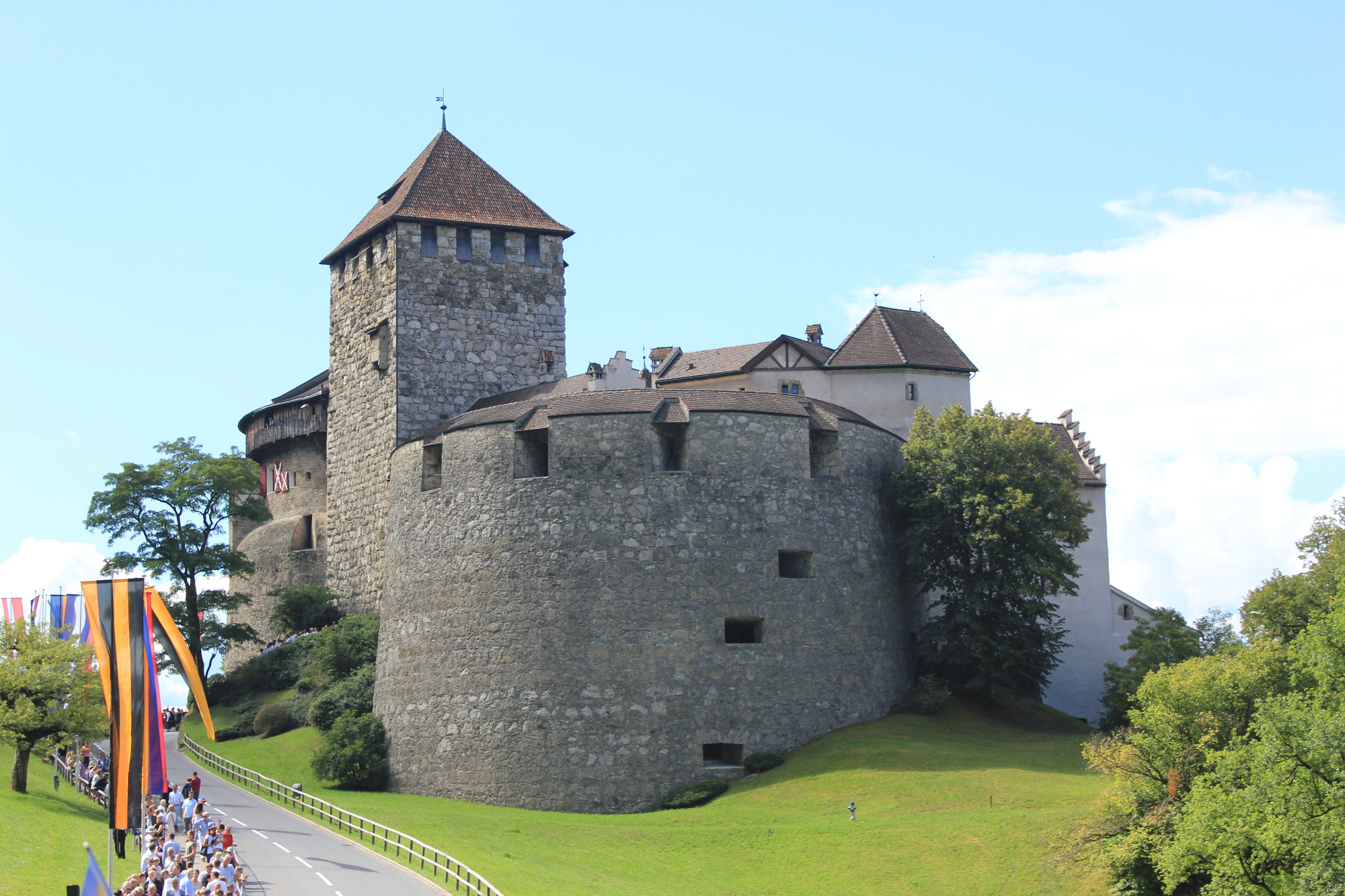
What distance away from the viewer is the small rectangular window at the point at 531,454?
4125 cm

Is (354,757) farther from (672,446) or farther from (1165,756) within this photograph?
(1165,756)

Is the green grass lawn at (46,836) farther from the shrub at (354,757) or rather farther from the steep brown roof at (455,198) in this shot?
the steep brown roof at (455,198)

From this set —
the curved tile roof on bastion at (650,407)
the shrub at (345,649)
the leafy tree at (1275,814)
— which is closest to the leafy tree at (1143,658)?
the curved tile roof on bastion at (650,407)

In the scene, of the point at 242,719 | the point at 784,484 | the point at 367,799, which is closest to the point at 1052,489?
the point at 784,484

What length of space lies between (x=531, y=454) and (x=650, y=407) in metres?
3.85

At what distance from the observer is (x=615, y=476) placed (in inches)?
1586

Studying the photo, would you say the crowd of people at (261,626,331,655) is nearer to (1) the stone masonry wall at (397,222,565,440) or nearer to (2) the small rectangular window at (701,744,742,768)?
(1) the stone masonry wall at (397,222,565,440)

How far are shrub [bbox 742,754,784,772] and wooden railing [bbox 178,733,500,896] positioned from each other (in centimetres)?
1006

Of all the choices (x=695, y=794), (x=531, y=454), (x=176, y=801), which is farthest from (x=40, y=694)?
(x=695, y=794)

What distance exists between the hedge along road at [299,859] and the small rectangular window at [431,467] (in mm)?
10573

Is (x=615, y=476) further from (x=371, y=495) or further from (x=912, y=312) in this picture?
(x=912, y=312)

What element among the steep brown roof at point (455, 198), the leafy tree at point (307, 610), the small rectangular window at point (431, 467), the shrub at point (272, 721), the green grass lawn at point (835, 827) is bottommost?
the green grass lawn at point (835, 827)

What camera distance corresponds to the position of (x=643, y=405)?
40.8 meters

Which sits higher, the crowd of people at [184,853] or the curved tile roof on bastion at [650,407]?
the curved tile roof on bastion at [650,407]
